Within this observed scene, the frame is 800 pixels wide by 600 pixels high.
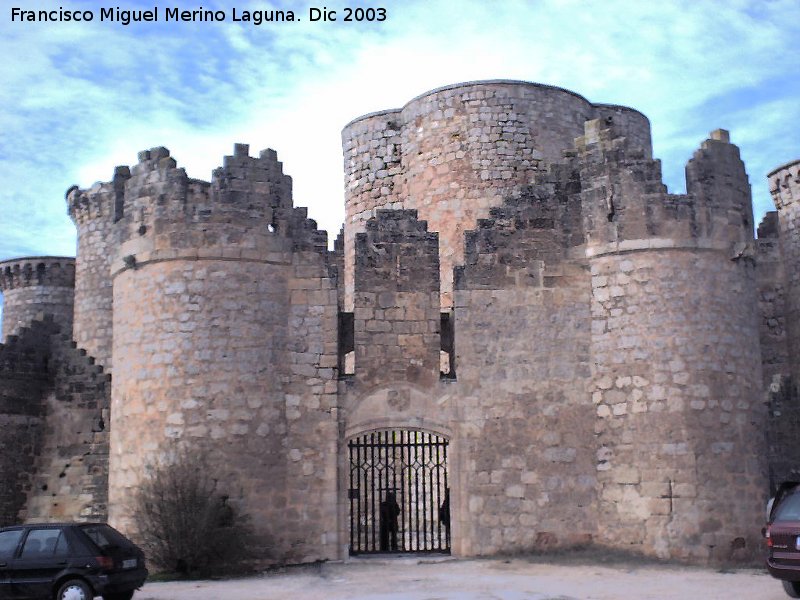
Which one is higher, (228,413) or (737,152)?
(737,152)

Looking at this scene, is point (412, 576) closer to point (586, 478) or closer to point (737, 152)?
point (586, 478)

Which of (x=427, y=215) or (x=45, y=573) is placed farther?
(x=427, y=215)

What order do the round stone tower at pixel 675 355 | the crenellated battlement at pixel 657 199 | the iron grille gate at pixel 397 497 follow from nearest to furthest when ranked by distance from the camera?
the round stone tower at pixel 675 355 < the crenellated battlement at pixel 657 199 < the iron grille gate at pixel 397 497

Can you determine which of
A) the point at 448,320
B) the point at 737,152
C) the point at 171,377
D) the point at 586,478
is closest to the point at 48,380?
the point at 171,377

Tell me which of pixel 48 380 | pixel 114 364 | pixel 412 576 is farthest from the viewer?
pixel 48 380

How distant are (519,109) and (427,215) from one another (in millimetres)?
2914

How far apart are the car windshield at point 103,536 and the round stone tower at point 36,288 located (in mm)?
17913

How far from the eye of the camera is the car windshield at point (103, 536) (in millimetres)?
11969

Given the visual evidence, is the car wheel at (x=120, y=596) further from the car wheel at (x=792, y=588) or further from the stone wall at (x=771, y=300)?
the stone wall at (x=771, y=300)

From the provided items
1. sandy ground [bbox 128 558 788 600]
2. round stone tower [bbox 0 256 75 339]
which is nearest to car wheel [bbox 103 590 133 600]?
sandy ground [bbox 128 558 788 600]

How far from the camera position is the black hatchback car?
38.1 feet

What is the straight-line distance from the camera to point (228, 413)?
15.7m

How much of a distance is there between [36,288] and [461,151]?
49.4 ft

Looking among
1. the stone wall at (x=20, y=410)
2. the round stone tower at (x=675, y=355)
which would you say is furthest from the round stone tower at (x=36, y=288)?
the round stone tower at (x=675, y=355)
